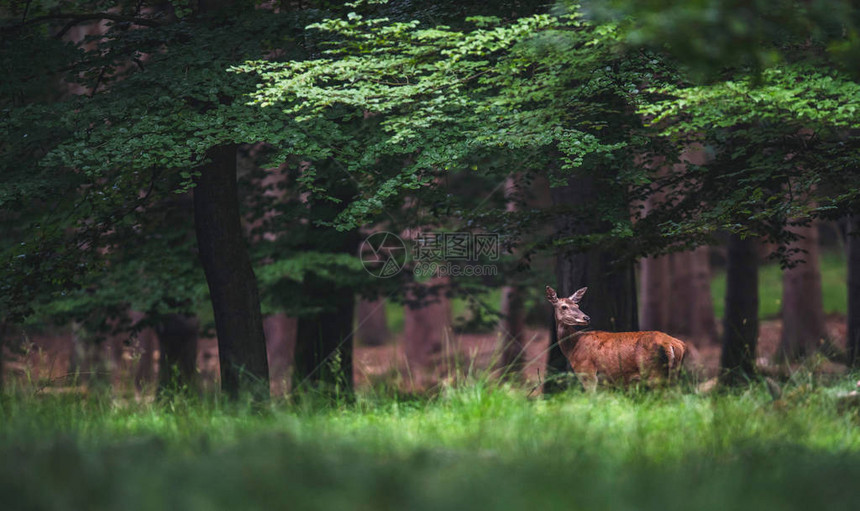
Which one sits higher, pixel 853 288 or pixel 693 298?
pixel 853 288

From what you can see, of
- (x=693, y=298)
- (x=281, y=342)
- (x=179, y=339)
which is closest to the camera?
(x=179, y=339)

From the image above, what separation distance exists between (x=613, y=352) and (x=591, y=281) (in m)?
2.20

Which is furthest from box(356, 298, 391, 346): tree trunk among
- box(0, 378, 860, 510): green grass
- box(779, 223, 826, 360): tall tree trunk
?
box(0, 378, 860, 510): green grass

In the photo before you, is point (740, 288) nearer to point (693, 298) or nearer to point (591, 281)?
point (591, 281)

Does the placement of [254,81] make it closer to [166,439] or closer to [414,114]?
[414,114]

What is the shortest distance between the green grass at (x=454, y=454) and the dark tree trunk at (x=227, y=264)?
2439mm

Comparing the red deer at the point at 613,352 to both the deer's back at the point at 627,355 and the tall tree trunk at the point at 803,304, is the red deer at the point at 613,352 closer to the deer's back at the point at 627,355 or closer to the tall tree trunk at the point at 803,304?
the deer's back at the point at 627,355

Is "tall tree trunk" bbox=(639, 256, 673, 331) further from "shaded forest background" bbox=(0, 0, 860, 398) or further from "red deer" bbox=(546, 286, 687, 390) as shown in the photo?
"red deer" bbox=(546, 286, 687, 390)

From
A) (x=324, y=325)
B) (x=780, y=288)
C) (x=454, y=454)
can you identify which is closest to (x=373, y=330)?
(x=324, y=325)

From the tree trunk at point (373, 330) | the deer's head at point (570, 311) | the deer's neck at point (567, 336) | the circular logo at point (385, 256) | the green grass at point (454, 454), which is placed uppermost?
the circular logo at point (385, 256)

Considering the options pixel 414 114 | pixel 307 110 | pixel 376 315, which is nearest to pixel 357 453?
pixel 414 114

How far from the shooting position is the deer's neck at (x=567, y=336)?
352 inches

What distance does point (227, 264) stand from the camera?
10484 millimetres

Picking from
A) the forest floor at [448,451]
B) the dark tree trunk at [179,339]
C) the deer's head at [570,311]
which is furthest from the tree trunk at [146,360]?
the deer's head at [570,311]
